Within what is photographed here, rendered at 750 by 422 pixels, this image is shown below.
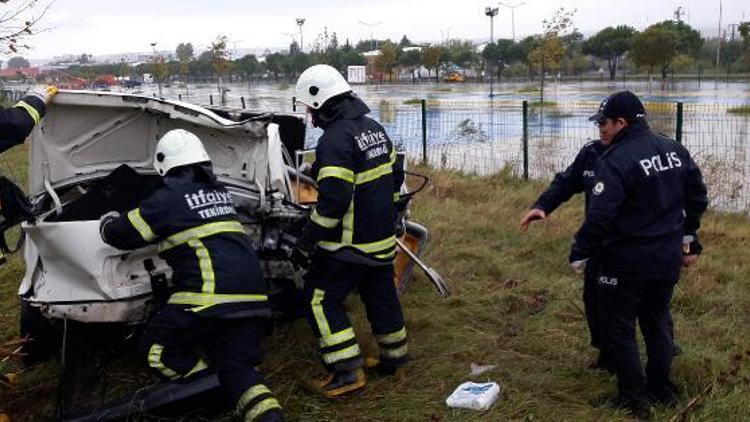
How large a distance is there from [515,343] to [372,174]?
5.31 feet

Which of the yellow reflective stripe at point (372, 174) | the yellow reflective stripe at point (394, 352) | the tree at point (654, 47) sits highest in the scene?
the tree at point (654, 47)

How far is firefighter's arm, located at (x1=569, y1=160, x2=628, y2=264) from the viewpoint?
3.50 meters

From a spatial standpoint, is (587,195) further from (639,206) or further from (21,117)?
(21,117)

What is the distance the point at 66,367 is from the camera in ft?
13.1

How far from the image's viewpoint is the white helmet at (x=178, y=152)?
11.9 ft

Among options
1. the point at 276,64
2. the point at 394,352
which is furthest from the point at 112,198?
the point at 276,64

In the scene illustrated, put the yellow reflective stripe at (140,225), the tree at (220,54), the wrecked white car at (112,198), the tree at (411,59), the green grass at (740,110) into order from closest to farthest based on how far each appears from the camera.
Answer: the yellow reflective stripe at (140,225)
the wrecked white car at (112,198)
the green grass at (740,110)
the tree at (220,54)
the tree at (411,59)

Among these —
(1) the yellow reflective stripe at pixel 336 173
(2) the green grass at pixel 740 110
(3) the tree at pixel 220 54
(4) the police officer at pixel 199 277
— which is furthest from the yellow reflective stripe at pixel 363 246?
(3) the tree at pixel 220 54

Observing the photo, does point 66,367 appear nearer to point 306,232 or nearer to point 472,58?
point 306,232

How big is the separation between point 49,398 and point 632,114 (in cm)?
356

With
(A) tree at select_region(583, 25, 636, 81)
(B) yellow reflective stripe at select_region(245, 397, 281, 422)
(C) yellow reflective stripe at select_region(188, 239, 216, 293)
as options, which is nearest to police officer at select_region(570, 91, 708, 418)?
(B) yellow reflective stripe at select_region(245, 397, 281, 422)

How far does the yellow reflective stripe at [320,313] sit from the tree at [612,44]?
41.1 metres

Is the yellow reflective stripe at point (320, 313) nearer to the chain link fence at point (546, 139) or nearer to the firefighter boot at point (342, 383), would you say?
the firefighter boot at point (342, 383)

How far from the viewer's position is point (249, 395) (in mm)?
3527
